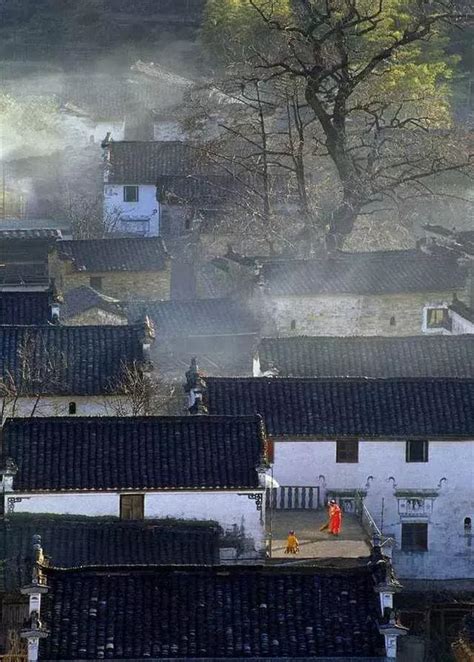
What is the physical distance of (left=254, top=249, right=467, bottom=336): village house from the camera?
40031mm

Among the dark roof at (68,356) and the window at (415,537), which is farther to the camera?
the dark roof at (68,356)

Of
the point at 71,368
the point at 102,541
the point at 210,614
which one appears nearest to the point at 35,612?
the point at 210,614

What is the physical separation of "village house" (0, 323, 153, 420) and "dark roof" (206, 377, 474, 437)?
2487mm

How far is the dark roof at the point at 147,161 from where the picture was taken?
55.1 meters

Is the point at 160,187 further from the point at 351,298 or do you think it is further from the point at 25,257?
the point at 351,298

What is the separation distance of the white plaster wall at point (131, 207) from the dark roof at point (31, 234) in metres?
4.53

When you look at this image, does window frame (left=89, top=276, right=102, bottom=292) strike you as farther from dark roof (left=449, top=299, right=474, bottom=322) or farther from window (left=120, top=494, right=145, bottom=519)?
window (left=120, top=494, right=145, bottom=519)

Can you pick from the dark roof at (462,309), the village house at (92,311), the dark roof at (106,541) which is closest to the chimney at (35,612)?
the dark roof at (106,541)

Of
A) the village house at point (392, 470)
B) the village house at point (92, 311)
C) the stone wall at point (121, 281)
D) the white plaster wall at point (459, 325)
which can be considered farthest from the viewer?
the stone wall at point (121, 281)

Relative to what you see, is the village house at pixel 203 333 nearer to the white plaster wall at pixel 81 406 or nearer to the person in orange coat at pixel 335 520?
the white plaster wall at pixel 81 406

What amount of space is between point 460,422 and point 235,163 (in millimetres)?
22748

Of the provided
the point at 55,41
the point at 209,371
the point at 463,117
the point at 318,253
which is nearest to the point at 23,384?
the point at 209,371

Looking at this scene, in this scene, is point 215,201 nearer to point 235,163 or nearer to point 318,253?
point 235,163

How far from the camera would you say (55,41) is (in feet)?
→ 263
